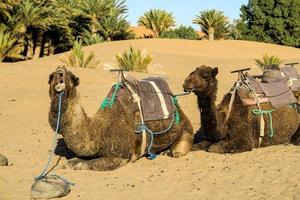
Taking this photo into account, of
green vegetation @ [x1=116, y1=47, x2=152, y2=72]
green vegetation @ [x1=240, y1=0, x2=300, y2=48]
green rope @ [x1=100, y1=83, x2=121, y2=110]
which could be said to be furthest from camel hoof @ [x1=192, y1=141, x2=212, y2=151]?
green vegetation @ [x1=240, y1=0, x2=300, y2=48]

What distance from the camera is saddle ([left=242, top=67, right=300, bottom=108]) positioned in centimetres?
896

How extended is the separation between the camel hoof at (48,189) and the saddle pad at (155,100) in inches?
77.1

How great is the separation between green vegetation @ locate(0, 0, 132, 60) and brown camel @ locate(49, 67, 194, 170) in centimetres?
1637

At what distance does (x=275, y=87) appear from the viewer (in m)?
9.30

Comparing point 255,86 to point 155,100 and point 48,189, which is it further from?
point 48,189

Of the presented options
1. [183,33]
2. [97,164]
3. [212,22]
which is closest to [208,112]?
[97,164]

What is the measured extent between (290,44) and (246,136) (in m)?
44.3

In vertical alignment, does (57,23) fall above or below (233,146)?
above

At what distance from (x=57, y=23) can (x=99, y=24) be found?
811 cm

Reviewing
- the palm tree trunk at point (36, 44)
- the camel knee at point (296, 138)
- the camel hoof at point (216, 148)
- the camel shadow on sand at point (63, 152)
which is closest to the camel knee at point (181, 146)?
the camel hoof at point (216, 148)

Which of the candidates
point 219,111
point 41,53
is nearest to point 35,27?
point 41,53

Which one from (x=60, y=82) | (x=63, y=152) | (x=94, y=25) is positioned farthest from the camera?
(x=94, y=25)

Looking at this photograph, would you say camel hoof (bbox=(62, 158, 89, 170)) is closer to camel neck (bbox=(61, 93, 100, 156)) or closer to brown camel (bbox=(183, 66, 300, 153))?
camel neck (bbox=(61, 93, 100, 156))

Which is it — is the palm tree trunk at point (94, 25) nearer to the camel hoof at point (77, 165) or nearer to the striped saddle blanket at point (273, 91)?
the striped saddle blanket at point (273, 91)
